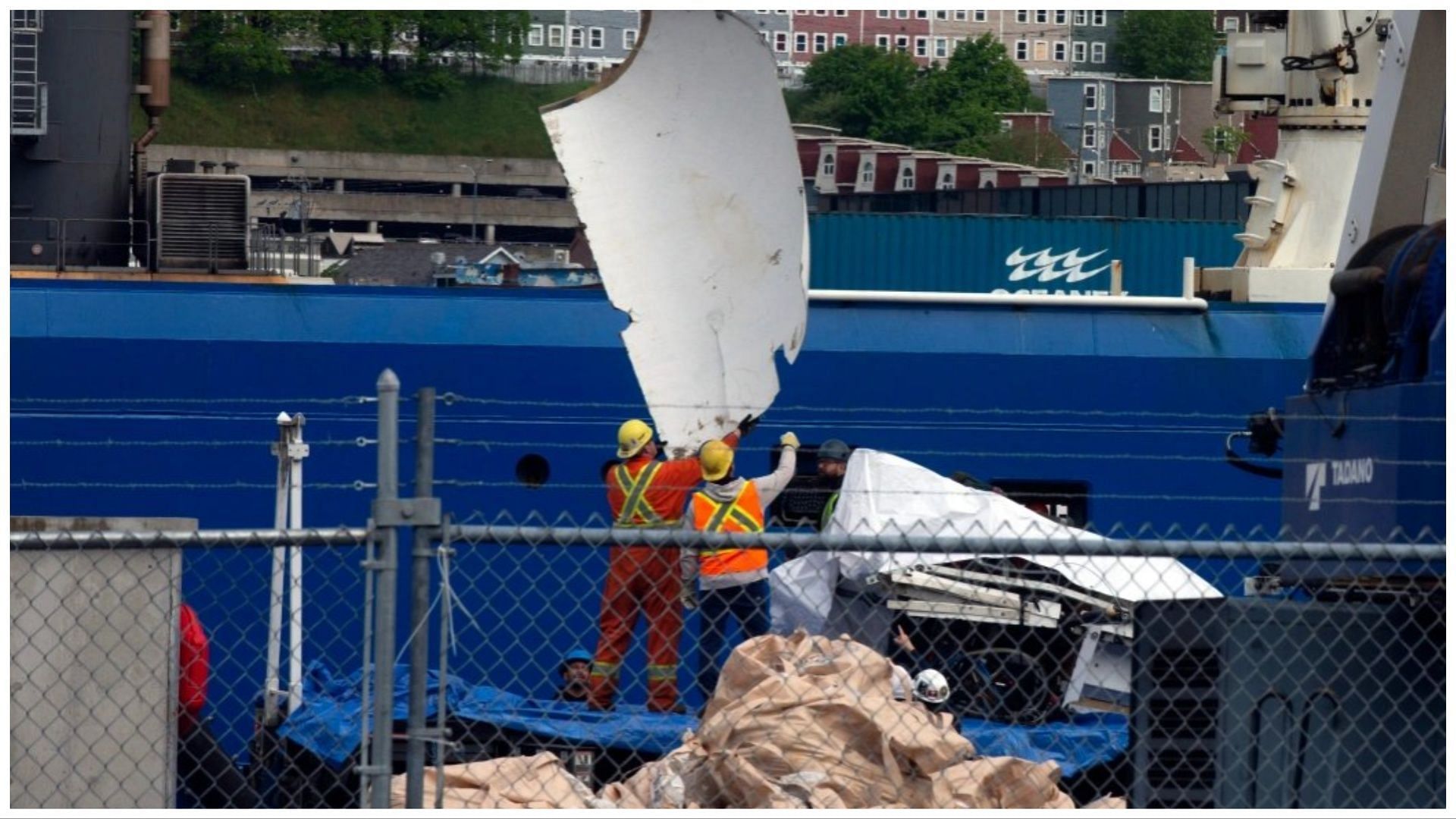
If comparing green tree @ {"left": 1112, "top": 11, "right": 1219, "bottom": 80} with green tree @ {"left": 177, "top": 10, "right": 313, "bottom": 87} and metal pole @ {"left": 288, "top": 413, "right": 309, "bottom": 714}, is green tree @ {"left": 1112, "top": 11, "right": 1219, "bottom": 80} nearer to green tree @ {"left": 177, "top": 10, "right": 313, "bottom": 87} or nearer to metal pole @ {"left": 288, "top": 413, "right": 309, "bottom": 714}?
green tree @ {"left": 177, "top": 10, "right": 313, "bottom": 87}

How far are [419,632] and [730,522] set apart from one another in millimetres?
4560

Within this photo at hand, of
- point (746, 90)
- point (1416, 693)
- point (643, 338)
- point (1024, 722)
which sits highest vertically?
point (746, 90)

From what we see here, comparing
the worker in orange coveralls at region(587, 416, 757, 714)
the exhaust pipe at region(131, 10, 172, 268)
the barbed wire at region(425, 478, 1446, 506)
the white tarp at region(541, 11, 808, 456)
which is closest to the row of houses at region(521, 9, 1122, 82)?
the exhaust pipe at region(131, 10, 172, 268)

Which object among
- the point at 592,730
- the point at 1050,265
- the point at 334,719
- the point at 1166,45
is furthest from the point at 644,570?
the point at 1166,45

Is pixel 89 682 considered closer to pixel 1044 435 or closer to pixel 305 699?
pixel 305 699

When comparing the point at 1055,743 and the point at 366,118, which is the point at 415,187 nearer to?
the point at 366,118

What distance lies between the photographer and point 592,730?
8.12m

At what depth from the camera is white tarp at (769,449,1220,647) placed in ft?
32.1

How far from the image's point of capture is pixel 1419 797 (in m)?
6.07

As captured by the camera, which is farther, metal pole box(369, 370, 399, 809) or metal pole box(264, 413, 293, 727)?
metal pole box(264, 413, 293, 727)

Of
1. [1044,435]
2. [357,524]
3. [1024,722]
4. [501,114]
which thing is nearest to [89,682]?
[1024,722]

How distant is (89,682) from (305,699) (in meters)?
3.07

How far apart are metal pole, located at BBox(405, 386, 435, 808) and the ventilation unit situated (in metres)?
8.99

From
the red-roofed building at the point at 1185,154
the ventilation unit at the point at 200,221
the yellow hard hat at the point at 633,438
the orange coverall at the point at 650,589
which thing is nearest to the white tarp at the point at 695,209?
the orange coverall at the point at 650,589
